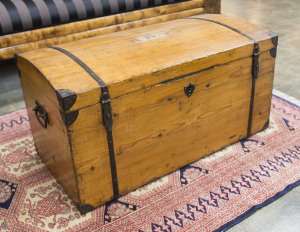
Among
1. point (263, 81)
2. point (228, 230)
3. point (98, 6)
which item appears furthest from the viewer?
point (98, 6)

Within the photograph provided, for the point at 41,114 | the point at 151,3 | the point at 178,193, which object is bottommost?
the point at 178,193

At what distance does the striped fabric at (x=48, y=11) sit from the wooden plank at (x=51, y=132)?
82 cm

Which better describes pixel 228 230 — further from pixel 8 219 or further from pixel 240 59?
pixel 8 219

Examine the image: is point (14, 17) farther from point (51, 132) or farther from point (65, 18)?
point (51, 132)

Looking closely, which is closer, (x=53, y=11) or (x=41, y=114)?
(x=41, y=114)

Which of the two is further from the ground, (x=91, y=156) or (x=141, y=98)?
Answer: (x=141, y=98)

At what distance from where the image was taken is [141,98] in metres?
1.45

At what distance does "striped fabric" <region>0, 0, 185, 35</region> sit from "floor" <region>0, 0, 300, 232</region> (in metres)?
0.49

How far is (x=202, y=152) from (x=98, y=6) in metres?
1.37

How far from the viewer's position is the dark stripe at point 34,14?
2365mm

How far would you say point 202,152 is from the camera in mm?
1781

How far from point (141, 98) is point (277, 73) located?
1.57m

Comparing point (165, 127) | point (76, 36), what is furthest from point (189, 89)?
point (76, 36)

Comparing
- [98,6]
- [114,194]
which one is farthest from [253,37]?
[98,6]
